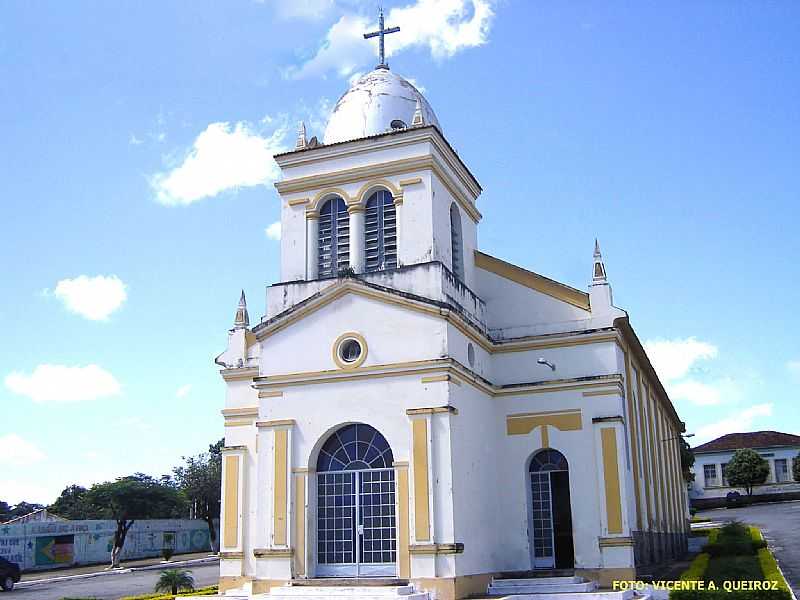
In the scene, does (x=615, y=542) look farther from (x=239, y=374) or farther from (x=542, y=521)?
(x=239, y=374)

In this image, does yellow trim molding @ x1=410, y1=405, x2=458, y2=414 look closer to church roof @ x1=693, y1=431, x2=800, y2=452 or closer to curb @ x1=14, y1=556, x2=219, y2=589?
curb @ x1=14, y1=556, x2=219, y2=589

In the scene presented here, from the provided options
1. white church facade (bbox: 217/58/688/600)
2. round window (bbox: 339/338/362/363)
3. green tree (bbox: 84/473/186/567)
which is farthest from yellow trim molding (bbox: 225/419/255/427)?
green tree (bbox: 84/473/186/567)

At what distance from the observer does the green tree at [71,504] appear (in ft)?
201

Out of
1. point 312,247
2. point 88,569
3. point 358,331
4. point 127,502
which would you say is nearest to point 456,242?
point 312,247

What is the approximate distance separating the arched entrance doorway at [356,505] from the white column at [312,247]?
14.3ft

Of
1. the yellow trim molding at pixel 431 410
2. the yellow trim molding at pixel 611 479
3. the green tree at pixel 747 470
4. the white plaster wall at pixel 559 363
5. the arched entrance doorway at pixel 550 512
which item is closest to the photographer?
the yellow trim molding at pixel 431 410

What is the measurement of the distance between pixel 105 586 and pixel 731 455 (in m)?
64.0

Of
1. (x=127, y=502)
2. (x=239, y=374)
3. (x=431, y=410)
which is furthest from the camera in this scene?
(x=127, y=502)

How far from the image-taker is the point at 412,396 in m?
19.8

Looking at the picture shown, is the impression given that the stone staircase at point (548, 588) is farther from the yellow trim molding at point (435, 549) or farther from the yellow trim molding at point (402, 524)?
the yellow trim molding at point (402, 524)

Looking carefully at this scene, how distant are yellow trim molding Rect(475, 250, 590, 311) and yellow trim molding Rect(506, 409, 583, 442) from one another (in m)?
2.79

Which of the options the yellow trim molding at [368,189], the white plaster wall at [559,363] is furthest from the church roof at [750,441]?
the yellow trim molding at [368,189]

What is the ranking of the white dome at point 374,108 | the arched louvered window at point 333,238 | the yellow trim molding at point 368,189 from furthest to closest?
the white dome at point 374,108 < the arched louvered window at point 333,238 < the yellow trim molding at point 368,189

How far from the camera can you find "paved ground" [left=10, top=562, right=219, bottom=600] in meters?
30.5
